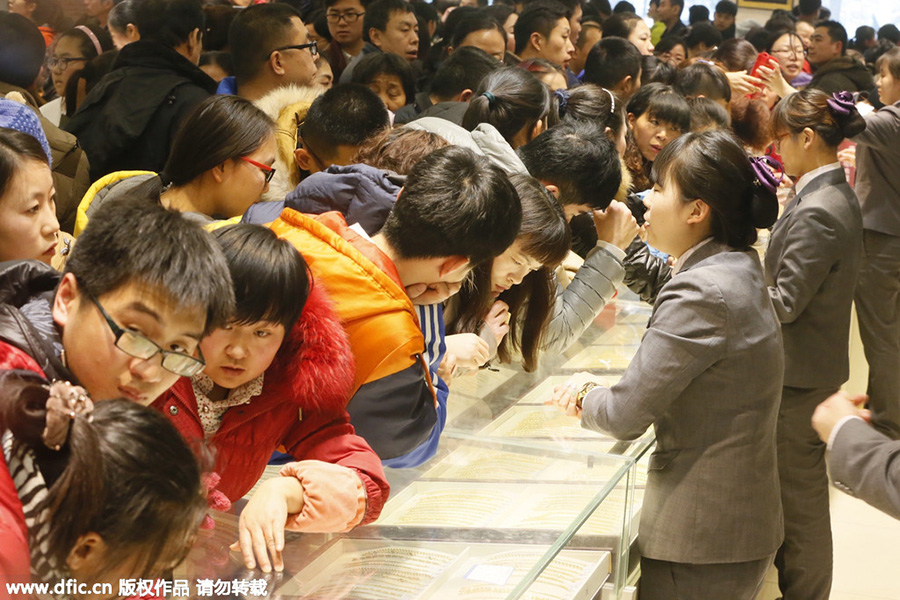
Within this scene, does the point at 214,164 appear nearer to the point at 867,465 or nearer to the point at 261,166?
the point at 261,166

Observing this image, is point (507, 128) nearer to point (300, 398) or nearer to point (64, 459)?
point (300, 398)

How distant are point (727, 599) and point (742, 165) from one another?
3.54 feet

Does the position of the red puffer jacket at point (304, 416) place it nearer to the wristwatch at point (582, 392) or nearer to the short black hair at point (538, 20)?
the wristwatch at point (582, 392)

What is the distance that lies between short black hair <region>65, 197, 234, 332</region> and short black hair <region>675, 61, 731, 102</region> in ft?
14.9

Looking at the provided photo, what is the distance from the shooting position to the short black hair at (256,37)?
11.2 ft

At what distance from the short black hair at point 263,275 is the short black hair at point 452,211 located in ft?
1.27

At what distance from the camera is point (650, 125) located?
4301 millimetres

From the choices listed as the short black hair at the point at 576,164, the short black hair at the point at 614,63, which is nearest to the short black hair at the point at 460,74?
the short black hair at the point at 576,164

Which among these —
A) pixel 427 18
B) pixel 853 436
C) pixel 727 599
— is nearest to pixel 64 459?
pixel 853 436

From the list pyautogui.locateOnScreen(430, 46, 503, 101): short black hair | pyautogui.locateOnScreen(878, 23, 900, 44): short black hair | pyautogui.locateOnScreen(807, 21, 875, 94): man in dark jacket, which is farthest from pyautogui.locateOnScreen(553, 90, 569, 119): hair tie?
pyautogui.locateOnScreen(878, 23, 900, 44): short black hair

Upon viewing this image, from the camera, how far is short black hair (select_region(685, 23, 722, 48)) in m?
8.73

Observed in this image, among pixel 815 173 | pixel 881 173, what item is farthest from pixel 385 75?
pixel 881 173

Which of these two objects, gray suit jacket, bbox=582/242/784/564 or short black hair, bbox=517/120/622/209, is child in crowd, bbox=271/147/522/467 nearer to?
gray suit jacket, bbox=582/242/784/564

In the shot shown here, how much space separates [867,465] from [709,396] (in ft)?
1.34
